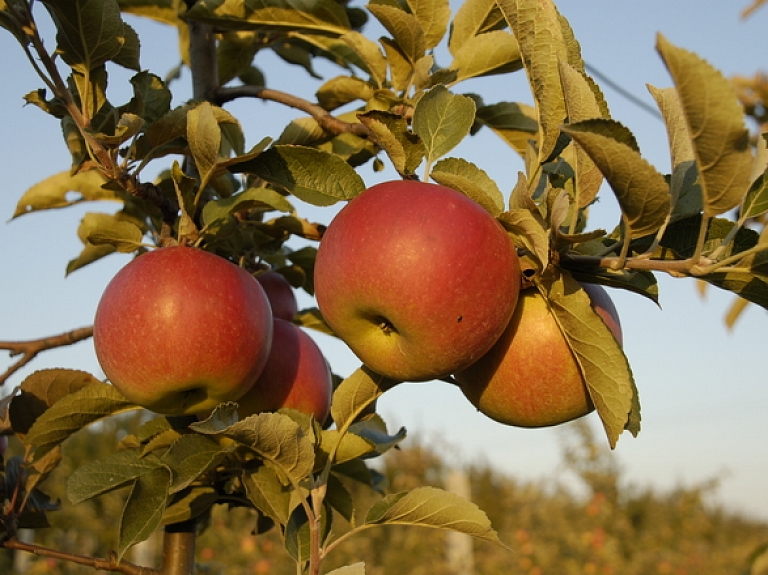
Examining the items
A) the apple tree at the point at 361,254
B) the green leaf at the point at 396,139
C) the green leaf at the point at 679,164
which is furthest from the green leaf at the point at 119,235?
the green leaf at the point at 679,164

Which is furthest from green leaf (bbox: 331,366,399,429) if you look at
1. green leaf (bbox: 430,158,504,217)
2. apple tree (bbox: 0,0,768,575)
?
green leaf (bbox: 430,158,504,217)

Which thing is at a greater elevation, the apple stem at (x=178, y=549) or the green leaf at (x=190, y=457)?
the green leaf at (x=190, y=457)

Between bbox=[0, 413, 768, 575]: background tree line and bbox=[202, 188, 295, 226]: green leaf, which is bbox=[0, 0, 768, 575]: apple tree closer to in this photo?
bbox=[202, 188, 295, 226]: green leaf

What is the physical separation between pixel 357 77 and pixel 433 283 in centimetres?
72

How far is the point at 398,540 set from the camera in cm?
608

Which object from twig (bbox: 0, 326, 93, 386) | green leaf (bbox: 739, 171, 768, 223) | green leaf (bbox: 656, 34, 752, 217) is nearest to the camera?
green leaf (bbox: 656, 34, 752, 217)

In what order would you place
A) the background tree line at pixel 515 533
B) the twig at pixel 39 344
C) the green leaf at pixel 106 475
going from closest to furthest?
the green leaf at pixel 106 475
the twig at pixel 39 344
the background tree line at pixel 515 533

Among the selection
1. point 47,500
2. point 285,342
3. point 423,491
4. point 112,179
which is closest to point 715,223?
point 423,491

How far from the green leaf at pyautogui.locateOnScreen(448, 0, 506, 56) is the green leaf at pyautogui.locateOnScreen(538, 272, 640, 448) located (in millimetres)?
682

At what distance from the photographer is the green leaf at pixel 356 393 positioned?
1.22 m

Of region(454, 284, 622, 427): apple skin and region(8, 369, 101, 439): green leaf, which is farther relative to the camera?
region(8, 369, 101, 439): green leaf

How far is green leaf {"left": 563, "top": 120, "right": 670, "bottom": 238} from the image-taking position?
82 cm

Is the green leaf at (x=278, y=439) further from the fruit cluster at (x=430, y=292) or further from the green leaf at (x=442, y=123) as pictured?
the green leaf at (x=442, y=123)

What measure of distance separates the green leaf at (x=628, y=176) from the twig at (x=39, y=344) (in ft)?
3.47
